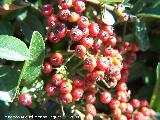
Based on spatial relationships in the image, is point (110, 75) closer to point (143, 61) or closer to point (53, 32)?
point (53, 32)

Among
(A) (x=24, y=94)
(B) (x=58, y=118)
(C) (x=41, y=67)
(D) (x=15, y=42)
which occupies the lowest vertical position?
(B) (x=58, y=118)

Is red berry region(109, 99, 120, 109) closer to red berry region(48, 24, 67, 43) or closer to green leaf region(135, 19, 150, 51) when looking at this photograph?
green leaf region(135, 19, 150, 51)

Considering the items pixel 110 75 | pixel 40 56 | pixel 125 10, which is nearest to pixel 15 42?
pixel 40 56

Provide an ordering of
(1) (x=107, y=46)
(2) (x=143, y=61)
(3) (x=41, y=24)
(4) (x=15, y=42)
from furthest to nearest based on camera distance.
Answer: (2) (x=143, y=61) → (3) (x=41, y=24) → (1) (x=107, y=46) → (4) (x=15, y=42)

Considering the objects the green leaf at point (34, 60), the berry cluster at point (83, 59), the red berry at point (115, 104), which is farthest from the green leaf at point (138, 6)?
the green leaf at point (34, 60)

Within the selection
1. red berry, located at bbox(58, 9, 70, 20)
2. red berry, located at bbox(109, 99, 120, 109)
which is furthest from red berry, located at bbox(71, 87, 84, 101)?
red berry, located at bbox(58, 9, 70, 20)

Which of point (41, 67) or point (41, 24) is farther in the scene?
point (41, 24)

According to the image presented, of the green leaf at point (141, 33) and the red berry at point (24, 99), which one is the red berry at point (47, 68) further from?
the green leaf at point (141, 33)

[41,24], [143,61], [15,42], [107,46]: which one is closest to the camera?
[15,42]
